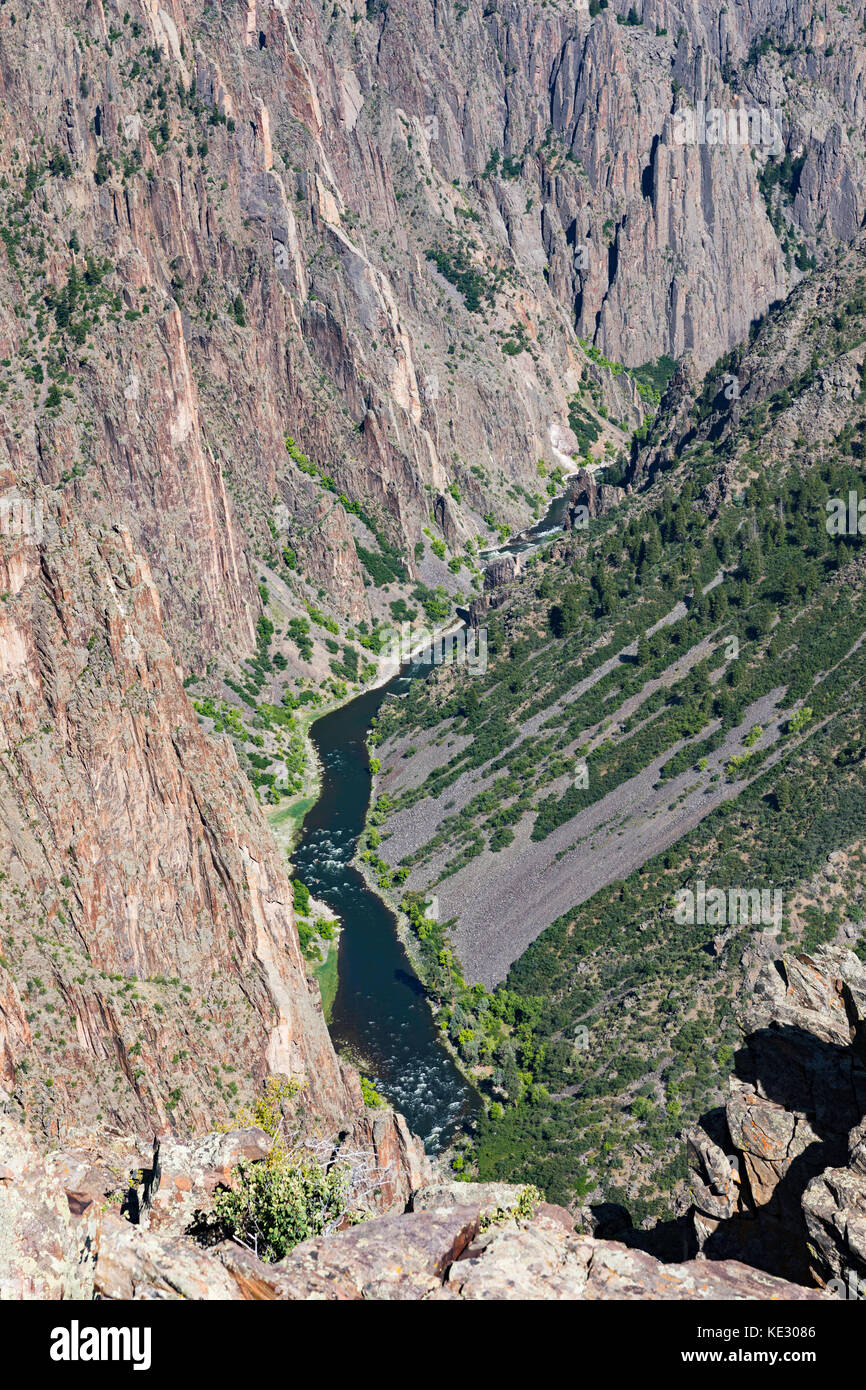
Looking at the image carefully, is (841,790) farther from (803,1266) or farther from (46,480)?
(46,480)

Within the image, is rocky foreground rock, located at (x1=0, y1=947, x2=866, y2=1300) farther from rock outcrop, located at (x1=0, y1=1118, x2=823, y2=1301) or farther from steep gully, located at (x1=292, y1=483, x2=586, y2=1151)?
steep gully, located at (x1=292, y1=483, x2=586, y2=1151)

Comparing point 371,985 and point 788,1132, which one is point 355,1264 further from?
point 371,985

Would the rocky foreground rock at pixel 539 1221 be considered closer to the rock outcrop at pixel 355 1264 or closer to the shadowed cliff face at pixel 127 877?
the rock outcrop at pixel 355 1264

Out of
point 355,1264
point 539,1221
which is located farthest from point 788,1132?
point 355,1264

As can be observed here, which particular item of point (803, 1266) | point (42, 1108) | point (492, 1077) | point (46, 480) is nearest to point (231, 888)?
point (42, 1108)

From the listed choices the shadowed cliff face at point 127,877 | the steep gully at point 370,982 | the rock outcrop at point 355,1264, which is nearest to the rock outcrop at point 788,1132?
the rock outcrop at point 355,1264
